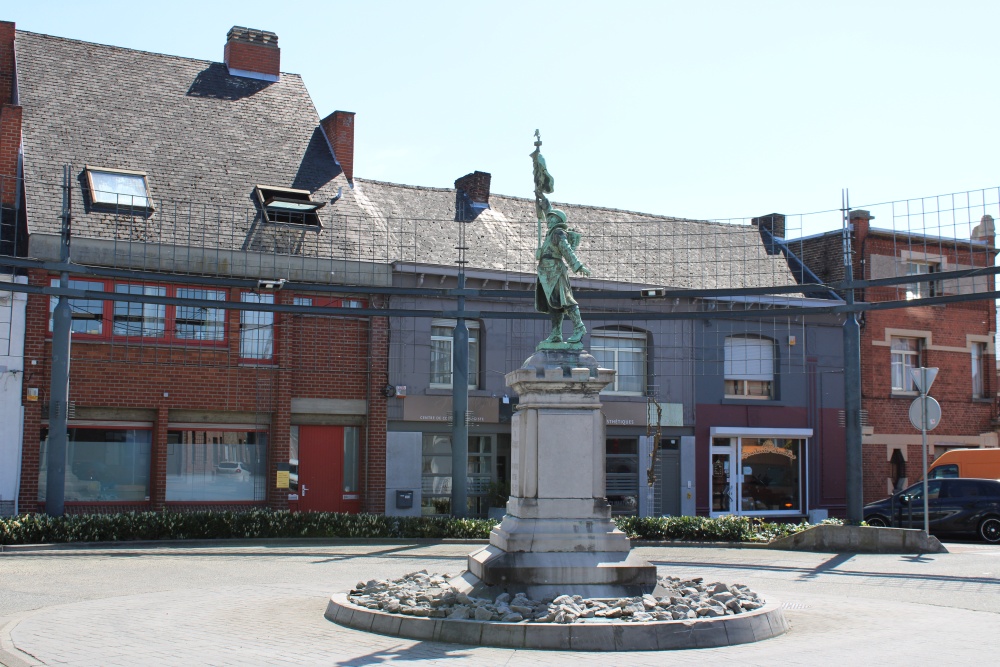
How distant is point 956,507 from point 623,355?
8525 mm

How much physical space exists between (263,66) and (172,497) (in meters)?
12.4

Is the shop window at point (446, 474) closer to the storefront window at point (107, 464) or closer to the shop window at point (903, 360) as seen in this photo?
the storefront window at point (107, 464)

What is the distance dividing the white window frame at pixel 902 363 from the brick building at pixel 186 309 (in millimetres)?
14570

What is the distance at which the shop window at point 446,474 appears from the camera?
24.3m

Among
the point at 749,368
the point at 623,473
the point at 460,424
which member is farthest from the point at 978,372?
the point at 460,424

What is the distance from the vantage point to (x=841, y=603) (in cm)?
1155

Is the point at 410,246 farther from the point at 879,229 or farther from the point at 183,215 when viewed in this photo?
the point at 879,229

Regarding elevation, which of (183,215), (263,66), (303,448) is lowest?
(303,448)

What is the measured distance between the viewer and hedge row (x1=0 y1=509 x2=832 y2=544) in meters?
17.8

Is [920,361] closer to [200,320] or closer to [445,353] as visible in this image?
[445,353]

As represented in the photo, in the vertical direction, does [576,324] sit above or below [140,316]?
below

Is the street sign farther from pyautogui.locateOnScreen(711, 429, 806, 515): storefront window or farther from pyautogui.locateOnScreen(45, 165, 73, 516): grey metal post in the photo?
pyautogui.locateOnScreen(45, 165, 73, 516): grey metal post

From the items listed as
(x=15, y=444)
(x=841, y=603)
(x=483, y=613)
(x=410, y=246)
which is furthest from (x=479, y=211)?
(x=483, y=613)

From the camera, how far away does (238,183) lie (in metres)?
24.7
